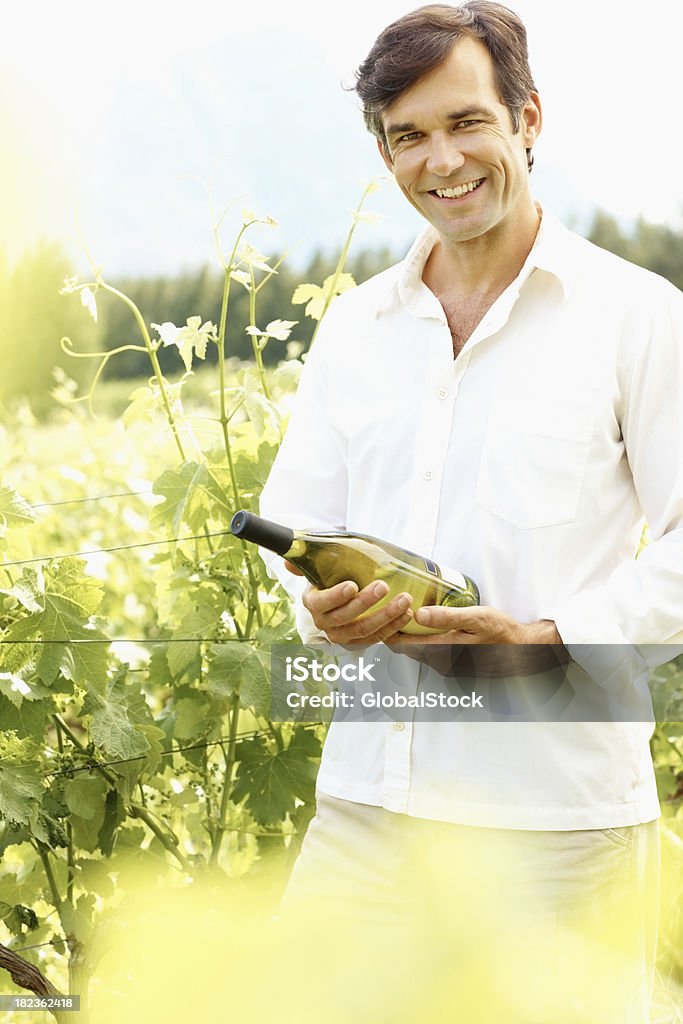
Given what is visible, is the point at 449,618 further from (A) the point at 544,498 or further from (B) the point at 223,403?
(B) the point at 223,403

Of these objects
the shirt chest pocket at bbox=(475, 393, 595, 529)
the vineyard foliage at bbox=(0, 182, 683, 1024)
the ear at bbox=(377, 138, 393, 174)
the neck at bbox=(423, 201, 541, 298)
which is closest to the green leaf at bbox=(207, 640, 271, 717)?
the vineyard foliage at bbox=(0, 182, 683, 1024)

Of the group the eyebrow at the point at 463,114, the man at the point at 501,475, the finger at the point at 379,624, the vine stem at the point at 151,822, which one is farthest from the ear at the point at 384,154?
the vine stem at the point at 151,822

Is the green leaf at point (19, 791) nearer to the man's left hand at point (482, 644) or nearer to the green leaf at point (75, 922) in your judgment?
the green leaf at point (75, 922)

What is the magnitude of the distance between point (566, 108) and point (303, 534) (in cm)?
1668

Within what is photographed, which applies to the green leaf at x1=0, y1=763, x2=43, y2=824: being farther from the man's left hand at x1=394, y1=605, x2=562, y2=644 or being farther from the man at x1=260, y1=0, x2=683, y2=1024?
the man's left hand at x1=394, y1=605, x2=562, y2=644

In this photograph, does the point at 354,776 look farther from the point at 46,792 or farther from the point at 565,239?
the point at 565,239

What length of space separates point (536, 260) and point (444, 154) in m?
0.18

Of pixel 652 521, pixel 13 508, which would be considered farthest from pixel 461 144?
pixel 13 508

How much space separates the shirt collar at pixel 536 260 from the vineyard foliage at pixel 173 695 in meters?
0.24

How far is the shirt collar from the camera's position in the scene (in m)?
1.43

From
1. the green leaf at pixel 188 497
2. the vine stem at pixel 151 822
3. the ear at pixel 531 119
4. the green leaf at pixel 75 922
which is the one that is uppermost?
the ear at pixel 531 119

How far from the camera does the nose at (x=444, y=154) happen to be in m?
1.41

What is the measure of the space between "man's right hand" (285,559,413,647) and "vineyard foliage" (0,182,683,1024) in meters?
0.49

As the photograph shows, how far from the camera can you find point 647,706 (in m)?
1.40
